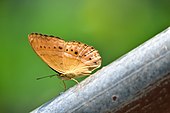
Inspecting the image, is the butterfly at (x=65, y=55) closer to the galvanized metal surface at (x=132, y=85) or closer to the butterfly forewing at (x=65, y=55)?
the butterfly forewing at (x=65, y=55)

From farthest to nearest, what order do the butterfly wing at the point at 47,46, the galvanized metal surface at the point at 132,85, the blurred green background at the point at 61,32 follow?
the blurred green background at the point at 61,32 → the butterfly wing at the point at 47,46 → the galvanized metal surface at the point at 132,85

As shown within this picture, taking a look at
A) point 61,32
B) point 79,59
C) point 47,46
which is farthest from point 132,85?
point 61,32

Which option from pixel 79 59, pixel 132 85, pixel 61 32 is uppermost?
pixel 61 32

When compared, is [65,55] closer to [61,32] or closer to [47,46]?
[47,46]

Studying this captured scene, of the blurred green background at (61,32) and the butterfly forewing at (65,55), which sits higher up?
the blurred green background at (61,32)

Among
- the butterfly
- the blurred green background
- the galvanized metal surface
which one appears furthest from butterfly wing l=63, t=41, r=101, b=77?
the blurred green background

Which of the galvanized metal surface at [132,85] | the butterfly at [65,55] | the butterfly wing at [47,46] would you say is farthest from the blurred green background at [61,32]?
the galvanized metal surface at [132,85]

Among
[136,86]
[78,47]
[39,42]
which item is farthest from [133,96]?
[78,47]

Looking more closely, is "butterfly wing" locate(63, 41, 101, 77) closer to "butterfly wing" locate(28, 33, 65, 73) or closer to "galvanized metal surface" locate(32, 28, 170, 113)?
"butterfly wing" locate(28, 33, 65, 73)

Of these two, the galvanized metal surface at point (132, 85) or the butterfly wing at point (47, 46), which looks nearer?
the galvanized metal surface at point (132, 85)
